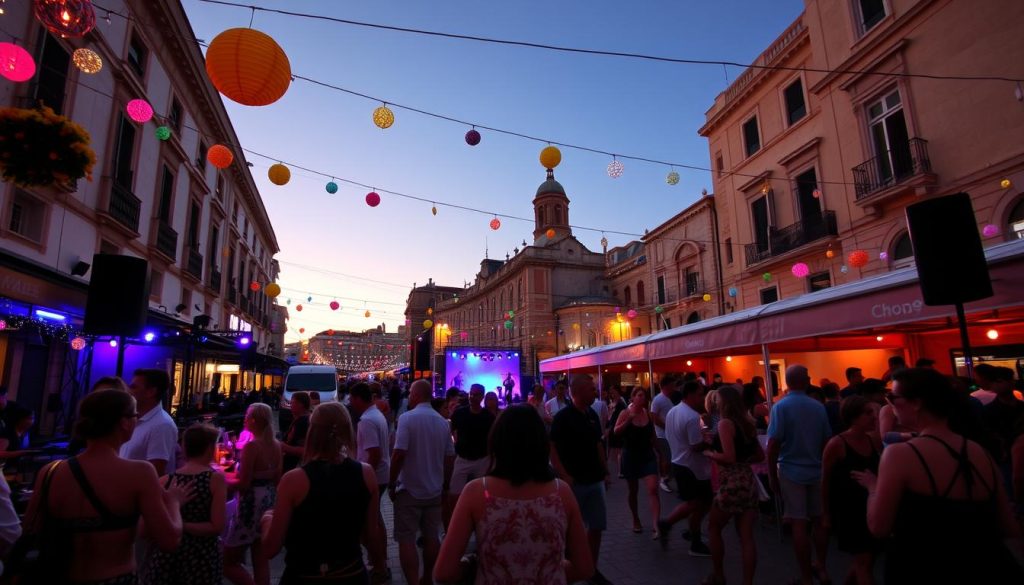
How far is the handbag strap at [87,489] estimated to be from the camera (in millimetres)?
2145

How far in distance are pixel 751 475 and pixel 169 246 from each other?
641 inches

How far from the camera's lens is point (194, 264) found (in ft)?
54.7

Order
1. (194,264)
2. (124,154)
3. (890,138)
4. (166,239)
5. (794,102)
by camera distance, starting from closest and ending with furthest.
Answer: (124,154) < (890,138) < (166,239) < (194,264) < (794,102)

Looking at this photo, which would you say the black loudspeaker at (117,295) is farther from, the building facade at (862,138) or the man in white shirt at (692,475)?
the building facade at (862,138)

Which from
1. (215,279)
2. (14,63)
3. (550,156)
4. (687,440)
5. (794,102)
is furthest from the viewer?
(215,279)

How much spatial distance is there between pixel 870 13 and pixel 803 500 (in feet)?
51.7

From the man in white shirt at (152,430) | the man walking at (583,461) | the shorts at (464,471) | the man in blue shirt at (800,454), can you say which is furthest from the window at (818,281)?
the man in white shirt at (152,430)

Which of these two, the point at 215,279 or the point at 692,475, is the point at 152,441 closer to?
the point at 692,475

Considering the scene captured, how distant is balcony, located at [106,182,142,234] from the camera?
11.3 m

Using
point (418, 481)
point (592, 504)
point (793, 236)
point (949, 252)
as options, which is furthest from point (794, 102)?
point (418, 481)

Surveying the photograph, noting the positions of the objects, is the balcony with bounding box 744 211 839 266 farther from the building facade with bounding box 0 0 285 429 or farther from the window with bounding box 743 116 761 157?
the building facade with bounding box 0 0 285 429

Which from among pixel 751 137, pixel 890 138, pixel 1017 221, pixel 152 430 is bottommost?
pixel 152 430

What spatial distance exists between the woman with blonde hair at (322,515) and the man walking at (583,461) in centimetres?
220

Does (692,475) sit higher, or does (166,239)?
(166,239)
